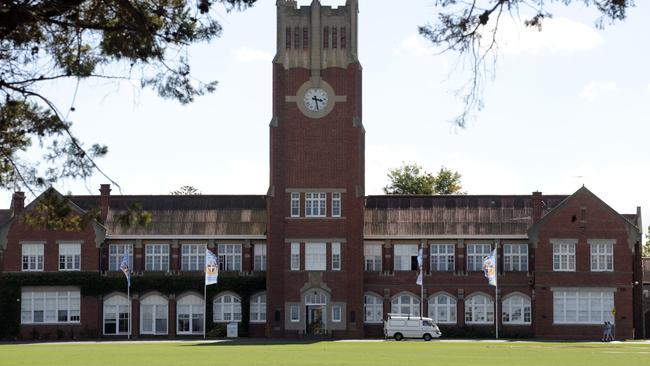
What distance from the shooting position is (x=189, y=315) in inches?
2790

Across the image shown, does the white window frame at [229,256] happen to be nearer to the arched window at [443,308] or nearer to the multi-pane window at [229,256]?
the multi-pane window at [229,256]

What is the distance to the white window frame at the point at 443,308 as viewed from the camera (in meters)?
70.4

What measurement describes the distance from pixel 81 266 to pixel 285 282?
11523mm

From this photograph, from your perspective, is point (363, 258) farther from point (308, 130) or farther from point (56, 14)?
point (56, 14)

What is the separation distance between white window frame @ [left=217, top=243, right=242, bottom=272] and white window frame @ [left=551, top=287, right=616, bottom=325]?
1754 centimetres

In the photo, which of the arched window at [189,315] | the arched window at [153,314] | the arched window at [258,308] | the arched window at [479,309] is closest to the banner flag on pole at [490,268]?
the arched window at [479,309]

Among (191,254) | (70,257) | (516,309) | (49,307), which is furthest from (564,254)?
(49,307)

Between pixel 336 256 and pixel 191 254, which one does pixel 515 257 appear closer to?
pixel 336 256

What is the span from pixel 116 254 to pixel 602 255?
27.0 metres

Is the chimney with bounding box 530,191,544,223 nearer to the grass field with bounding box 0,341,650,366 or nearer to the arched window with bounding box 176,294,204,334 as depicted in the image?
the grass field with bounding box 0,341,650,366

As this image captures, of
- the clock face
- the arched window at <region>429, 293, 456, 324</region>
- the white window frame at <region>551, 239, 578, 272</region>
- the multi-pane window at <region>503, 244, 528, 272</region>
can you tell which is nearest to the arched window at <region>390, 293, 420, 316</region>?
the arched window at <region>429, 293, 456, 324</region>

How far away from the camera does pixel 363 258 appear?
69625 mm

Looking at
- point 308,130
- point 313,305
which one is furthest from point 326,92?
point 313,305

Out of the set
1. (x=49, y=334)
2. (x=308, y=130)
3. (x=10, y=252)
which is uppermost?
(x=308, y=130)
